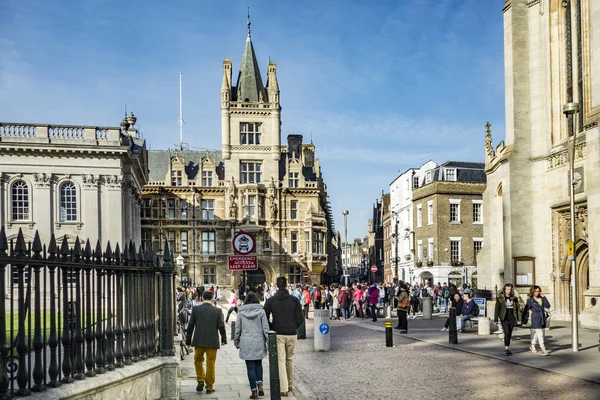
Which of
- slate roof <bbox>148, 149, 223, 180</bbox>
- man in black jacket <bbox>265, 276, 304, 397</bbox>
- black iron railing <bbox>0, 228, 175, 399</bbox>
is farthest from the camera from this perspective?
slate roof <bbox>148, 149, 223, 180</bbox>

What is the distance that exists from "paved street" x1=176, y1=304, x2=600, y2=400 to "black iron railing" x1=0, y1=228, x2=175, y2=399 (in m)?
2.45

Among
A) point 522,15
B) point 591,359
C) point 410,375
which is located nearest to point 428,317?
point 522,15

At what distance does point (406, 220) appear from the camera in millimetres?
69000

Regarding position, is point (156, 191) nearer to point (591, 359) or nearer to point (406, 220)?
point (406, 220)

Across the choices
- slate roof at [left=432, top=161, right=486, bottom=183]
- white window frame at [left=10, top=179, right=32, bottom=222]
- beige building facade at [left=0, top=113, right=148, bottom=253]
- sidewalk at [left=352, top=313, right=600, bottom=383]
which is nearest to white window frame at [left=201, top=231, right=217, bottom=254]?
beige building facade at [left=0, top=113, right=148, bottom=253]

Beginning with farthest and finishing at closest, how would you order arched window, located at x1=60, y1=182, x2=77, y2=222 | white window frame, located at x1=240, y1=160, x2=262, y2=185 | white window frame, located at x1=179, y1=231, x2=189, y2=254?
white window frame, located at x1=240, y1=160, x2=262, y2=185 < white window frame, located at x1=179, y1=231, x2=189, y2=254 < arched window, located at x1=60, y1=182, x2=77, y2=222

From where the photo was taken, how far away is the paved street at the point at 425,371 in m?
12.2

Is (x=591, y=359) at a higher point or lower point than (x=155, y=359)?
lower

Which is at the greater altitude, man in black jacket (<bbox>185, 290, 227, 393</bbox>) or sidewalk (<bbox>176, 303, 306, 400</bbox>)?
man in black jacket (<bbox>185, 290, 227, 393</bbox>)

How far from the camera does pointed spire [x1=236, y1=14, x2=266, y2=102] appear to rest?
226 feet

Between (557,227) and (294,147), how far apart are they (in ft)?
168

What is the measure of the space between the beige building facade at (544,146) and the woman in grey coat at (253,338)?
18.1 meters

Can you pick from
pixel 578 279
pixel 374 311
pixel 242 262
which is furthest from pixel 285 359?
pixel 374 311

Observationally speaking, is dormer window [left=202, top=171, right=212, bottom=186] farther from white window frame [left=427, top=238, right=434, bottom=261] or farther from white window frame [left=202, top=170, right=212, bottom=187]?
white window frame [left=427, top=238, right=434, bottom=261]
